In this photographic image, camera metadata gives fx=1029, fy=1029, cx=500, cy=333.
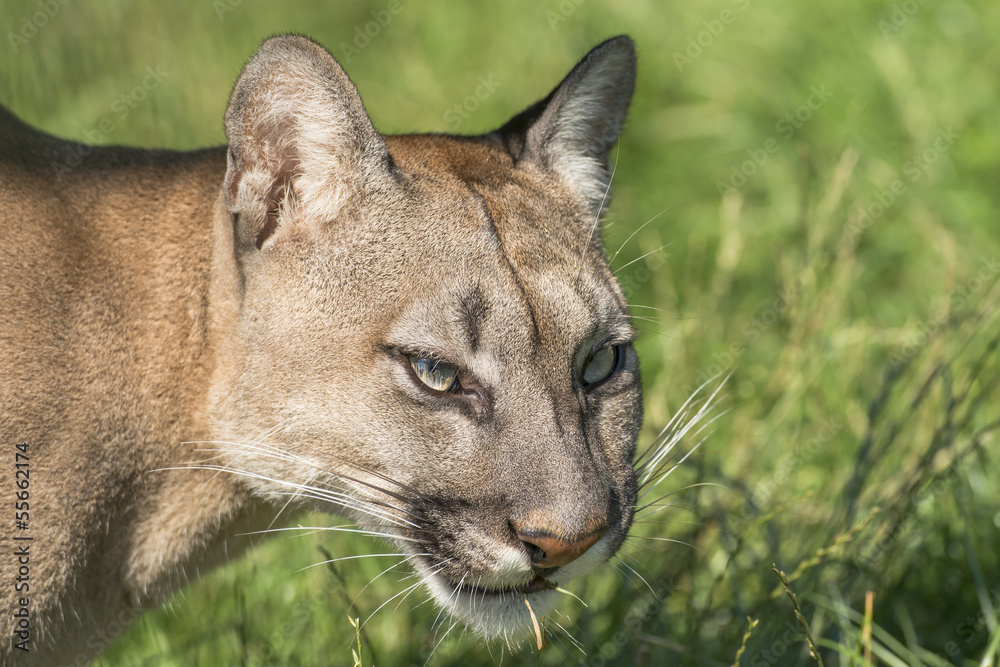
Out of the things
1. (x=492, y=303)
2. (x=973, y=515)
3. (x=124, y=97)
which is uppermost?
(x=492, y=303)

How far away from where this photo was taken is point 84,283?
3555mm

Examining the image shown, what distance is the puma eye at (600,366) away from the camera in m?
3.80

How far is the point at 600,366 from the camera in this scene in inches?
152

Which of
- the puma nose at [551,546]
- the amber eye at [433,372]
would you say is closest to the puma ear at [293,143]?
the amber eye at [433,372]

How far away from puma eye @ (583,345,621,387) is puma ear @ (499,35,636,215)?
2.25 feet

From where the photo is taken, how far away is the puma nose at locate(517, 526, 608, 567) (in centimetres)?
323

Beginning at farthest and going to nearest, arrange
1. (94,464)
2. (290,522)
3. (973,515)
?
(973,515) → (290,522) → (94,464)

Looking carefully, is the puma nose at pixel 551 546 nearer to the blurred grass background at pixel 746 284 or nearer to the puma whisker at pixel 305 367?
the puma whisker at pixel 305 367

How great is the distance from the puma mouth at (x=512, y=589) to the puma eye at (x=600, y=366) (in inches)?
29.0

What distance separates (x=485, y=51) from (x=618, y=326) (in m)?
6.63

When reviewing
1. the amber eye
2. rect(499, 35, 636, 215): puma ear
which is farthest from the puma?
rect(499, 35, 636, 215): puma ear

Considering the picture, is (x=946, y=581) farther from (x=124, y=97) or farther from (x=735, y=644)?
(x=124, y=97)

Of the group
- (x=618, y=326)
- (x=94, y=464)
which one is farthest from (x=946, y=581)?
(x=94, y=464)

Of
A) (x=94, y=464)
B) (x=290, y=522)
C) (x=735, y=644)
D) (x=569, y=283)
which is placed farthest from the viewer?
(x=735, y=644)
